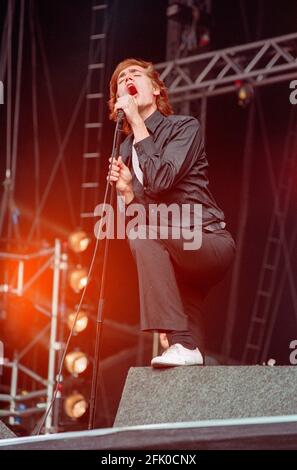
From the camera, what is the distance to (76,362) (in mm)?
5438

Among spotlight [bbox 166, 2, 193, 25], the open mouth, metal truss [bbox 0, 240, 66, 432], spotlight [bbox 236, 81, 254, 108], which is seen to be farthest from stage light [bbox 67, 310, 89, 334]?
the open mouth

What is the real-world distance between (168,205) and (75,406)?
10.2 feet

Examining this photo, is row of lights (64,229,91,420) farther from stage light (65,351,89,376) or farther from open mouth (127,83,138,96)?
open mouth (127,83,138,96)

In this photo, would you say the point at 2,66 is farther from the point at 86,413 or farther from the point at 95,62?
the point at 86,413

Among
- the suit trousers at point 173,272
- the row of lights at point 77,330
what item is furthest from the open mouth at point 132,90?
the row of lights at point 77,330

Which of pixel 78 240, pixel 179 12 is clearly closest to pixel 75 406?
pixel 78 240

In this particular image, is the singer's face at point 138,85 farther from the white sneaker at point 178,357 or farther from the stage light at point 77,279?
the stage light at point 77,279

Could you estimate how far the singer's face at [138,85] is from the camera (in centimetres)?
269

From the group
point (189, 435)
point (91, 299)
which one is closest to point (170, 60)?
point (91, 299)

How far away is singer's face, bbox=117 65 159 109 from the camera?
2693mm

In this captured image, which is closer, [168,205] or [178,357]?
[178,357]

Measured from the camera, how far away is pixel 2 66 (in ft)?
19.6

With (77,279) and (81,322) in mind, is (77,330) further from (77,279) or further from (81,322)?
(77,279)

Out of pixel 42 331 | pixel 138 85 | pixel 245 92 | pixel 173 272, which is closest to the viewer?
pixel 173 272
